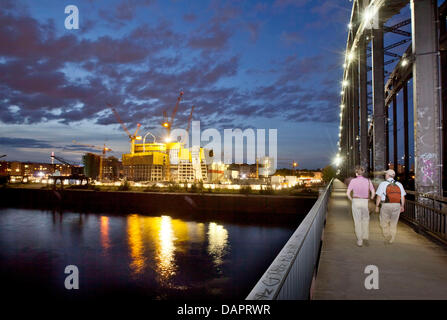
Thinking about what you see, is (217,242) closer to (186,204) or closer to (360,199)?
(186,204)

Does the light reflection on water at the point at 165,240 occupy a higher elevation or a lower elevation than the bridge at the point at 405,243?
lower

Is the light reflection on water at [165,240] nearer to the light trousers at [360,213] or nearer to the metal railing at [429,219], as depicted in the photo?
the light trousers at [360,213]

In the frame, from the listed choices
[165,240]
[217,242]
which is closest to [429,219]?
[217,242]

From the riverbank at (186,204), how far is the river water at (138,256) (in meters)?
2.75

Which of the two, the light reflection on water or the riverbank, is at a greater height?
the riverbank

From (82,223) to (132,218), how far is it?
6.03 meters

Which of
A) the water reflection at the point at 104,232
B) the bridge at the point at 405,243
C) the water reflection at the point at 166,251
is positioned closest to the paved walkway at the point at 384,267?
the bridge at the point at 405,243

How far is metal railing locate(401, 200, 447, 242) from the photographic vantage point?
8723 mm

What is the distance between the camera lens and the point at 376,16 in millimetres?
20875

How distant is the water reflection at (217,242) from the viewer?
23.5 meters

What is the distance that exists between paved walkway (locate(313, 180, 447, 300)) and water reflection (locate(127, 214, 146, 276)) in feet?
49.8

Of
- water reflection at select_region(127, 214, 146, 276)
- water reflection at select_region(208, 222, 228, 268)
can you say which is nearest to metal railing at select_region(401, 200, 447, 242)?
water reflection at select_region(208, 222, 228, 268)

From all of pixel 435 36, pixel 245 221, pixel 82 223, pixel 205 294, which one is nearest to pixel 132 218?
pixel 82 223

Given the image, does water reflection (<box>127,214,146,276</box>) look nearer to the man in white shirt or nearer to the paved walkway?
the paved walkway
